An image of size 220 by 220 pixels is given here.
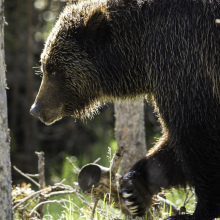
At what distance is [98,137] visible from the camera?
407 inches

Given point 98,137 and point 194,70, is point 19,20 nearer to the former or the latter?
point 98,137

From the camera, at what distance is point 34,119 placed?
34.1ft

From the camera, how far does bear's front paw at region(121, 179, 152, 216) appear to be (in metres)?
4.67

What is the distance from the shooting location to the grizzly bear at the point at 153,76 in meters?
3.85

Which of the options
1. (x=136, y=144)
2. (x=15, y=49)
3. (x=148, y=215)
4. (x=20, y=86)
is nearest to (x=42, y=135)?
(x=20, y=86)

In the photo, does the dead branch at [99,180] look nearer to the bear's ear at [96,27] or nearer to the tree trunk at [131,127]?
the bear's ear at [96,27]

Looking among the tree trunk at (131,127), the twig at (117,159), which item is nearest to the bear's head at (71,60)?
the twig at (117,159)

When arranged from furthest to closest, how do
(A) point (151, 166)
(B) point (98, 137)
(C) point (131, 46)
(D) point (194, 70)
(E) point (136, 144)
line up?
(B) point (98, 137)
(E) point (136, 144)
(A) point (151, 166)
(C) point (131, 46)
(D) point (194, 70)

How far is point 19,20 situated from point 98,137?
3.22 metres

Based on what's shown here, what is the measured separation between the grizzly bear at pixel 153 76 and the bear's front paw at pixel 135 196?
10 millimetres

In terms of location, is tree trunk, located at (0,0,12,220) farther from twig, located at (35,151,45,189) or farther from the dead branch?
twig, located at (35,151,45,189)

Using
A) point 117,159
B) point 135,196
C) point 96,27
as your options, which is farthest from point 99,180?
point 96,27

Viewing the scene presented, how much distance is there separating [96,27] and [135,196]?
1715 millimetres

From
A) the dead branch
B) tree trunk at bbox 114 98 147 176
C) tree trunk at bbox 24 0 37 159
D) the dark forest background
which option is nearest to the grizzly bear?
the dead branch
